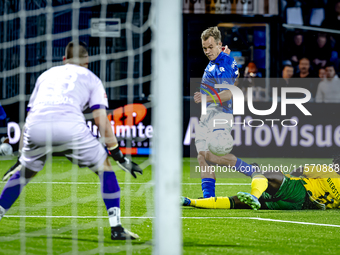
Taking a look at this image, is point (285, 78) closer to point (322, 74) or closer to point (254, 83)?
point (254, 83)

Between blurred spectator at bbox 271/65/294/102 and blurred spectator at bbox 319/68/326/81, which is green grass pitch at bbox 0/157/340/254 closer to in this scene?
blurred spectator at bbox 271/65/294/102

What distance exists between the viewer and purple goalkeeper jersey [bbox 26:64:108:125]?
3805 millimetres

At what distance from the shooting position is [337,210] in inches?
214

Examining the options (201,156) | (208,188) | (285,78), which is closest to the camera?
(208,188)

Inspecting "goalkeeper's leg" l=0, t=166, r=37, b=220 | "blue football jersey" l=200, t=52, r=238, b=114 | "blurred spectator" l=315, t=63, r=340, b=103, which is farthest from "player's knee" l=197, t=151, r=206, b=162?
"blurred spectator" l=315, t=63, r=340, b=103

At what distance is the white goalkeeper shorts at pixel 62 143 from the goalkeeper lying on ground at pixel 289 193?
1738mm

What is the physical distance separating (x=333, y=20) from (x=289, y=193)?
8680mm

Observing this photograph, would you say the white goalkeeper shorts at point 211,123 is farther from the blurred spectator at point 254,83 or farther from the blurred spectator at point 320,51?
the blurred spectator at point 320,51

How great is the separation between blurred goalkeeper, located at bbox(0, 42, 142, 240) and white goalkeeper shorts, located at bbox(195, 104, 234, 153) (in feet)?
6.93

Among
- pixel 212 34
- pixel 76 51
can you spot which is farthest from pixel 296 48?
pixel 76 51

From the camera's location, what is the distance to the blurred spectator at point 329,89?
11.3 meters

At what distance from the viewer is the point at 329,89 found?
37.4 feet

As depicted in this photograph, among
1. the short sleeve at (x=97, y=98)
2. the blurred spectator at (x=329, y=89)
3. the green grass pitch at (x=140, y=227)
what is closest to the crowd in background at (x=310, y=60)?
the blurred spectator at (x=329, y=89)

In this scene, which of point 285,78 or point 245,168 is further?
point 285,78
